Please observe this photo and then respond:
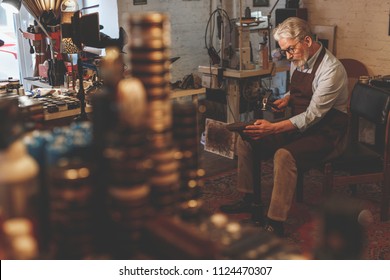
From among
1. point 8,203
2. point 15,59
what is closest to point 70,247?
point 8,203

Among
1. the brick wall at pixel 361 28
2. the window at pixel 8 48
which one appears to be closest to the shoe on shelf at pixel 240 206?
the brick wall at pixel 361 28

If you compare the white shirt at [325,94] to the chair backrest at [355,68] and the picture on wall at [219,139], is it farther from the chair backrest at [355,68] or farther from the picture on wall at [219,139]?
the chair backrest at [355,68]

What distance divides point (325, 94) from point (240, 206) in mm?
1004

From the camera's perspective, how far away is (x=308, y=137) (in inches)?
129

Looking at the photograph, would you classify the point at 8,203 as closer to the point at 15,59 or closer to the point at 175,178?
the point at 175,178

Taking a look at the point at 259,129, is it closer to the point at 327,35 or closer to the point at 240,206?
the point at 240,206

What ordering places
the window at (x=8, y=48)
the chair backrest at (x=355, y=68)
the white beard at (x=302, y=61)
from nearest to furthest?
the white beard at (x=302, y=61) → the chair backrest at (x=355, y=68) → the window at (x=8, y=48)

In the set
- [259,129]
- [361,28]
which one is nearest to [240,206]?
[259,129]

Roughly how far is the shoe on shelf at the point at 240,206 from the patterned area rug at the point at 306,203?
0.12 ft

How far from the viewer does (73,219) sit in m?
1.09

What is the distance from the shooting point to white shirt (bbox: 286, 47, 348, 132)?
3.22m

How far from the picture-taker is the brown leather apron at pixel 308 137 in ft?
10.5

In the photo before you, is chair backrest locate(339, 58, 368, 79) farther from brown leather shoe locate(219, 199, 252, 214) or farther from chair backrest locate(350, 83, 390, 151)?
brown leather shoe locate(219, 199, 252, 214)
